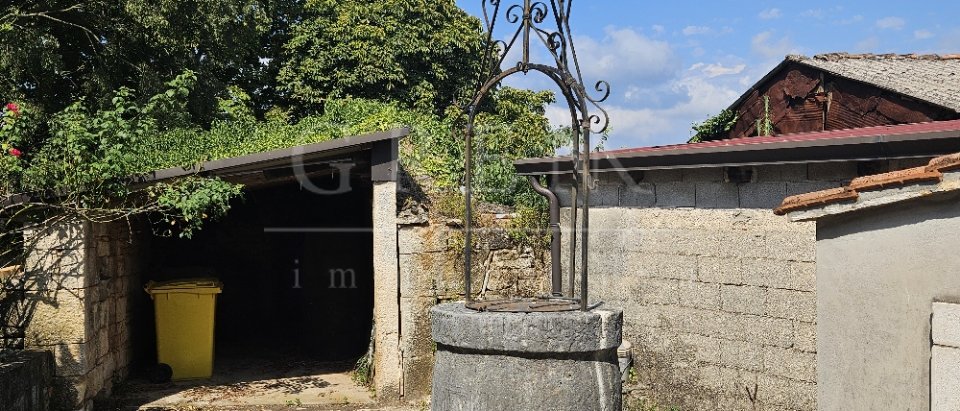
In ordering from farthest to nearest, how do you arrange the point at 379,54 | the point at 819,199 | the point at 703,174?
1. the point at 379,54
2. the point at 703,174
3. the point at 819,199

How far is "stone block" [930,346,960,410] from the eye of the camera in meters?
4.50

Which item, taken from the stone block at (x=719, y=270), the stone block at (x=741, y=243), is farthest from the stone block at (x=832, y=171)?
the stone block at (x=719, y=270)

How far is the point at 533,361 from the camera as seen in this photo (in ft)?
13.3

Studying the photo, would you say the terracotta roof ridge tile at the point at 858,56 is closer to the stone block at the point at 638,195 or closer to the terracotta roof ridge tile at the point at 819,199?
the stone block at the point at 638,195

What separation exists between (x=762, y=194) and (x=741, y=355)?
142cm

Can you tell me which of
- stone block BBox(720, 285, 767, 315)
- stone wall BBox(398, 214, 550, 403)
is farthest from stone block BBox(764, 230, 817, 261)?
stone wall BBox(398, 214, 550, 403)

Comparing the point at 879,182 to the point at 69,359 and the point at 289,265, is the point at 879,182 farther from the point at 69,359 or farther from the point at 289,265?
the point at 289,265

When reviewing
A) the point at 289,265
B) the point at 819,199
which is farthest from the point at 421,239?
the point at 289,265

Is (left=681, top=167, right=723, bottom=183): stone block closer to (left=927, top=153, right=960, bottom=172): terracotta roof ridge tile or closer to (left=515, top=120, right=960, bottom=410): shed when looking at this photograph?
(left=515, top=120, right=960, bottom=410): shed

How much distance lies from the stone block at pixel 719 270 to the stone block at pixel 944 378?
107 inches

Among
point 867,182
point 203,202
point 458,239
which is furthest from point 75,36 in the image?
point 867,182

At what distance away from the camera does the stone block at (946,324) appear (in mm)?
4469

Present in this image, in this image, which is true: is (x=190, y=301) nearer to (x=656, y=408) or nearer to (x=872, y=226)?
(x=656, y=408)

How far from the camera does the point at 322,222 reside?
12523 mm
